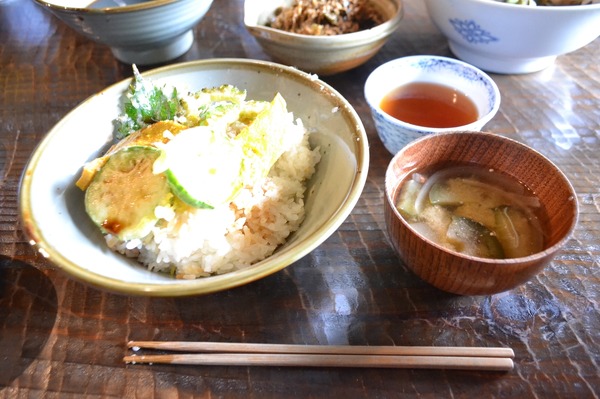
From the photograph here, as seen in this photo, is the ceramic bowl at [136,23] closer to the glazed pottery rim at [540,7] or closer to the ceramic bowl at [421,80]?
the ceramic bowl at [421,80]

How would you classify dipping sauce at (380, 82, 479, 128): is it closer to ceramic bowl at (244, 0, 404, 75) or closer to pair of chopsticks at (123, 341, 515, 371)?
ceramic bowl at (244, 0, 404, 75)

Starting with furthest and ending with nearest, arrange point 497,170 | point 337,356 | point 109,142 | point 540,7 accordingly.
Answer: point 540,7, point 109,142, point 497,170, point 337,356

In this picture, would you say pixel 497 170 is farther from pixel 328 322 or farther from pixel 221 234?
pixel 221 234

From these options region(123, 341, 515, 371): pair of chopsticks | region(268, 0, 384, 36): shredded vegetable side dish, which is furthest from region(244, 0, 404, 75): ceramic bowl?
region(123, 341, 515, 371): pair of chopsticks

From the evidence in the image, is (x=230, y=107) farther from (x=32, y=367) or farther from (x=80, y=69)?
(x=80, y=69)

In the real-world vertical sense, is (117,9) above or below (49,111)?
above

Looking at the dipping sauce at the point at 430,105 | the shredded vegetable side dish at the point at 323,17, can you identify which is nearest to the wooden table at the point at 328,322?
the dipping sauce at the point at 430,105

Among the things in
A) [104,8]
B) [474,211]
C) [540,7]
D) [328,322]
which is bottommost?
[328,322]

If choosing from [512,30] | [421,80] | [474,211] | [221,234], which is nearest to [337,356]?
[221,234]

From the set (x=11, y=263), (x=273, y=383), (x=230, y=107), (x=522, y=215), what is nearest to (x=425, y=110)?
(x=522, y=215)
